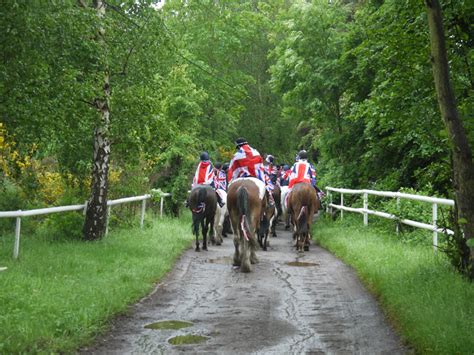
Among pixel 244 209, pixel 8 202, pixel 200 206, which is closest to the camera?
pixel 244 209

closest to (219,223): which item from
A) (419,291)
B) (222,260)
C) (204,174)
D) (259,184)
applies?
(204,174)

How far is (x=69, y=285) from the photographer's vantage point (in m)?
7.83

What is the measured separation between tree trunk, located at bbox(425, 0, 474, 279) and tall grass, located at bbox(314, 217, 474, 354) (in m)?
0.72

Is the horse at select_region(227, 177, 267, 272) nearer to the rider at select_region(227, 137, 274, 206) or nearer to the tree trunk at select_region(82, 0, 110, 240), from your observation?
the rider at select_region(227, 137, 274, 206)

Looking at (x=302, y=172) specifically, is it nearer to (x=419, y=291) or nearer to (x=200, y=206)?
(x=200, y=206)

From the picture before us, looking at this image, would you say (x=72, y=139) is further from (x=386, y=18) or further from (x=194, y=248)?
(x=386, y=18)

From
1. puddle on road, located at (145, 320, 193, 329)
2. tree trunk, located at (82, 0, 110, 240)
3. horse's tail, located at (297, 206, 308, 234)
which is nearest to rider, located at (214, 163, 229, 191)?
horse's tail, located at (297, 206, 308, 234)

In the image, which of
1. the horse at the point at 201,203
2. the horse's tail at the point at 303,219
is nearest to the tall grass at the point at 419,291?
the horse's tail at the point at 303,219

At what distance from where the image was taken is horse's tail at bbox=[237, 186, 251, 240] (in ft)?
36.4

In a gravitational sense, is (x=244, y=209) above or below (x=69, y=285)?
above

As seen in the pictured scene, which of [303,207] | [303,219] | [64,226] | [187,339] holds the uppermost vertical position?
[303,207]

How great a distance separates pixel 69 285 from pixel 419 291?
4404 mm

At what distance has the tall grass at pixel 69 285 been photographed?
583 cm

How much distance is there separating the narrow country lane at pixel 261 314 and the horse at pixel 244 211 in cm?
44
